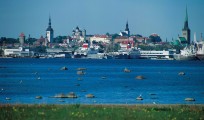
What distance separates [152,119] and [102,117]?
1884 mm

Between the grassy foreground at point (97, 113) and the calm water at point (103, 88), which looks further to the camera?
the calm water at point (103, 88)

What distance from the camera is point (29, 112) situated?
2362 cm

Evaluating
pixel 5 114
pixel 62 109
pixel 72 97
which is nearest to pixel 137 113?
pixel 62 109

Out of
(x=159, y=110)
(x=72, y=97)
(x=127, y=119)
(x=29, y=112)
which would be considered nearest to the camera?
(x=127, y=119)

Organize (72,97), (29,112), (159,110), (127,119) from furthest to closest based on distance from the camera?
(72,97)
(159,110)
(29,112)
(127,119)

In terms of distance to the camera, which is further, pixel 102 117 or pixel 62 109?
pixel 62 109

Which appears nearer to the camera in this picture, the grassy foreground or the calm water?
the grassy foreground

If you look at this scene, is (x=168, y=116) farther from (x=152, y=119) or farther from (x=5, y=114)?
(x=5, y=114)

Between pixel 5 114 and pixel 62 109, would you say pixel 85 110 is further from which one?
pixel 5 114

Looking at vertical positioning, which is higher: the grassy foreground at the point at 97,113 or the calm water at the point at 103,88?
the grassy foreground at the point at 97,113

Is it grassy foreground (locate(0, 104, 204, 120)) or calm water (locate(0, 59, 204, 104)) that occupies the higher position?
grassy foreground (locate(0, 104, 204, 120))

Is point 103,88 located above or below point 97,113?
below

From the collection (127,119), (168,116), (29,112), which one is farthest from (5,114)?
(168,116)

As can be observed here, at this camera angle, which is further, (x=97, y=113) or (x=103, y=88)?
(x=103, y=88)
